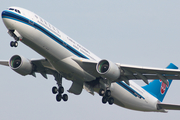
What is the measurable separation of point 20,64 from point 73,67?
579 cm

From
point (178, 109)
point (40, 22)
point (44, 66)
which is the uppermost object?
point (40, 22)

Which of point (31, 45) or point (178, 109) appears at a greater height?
point (31, 45)

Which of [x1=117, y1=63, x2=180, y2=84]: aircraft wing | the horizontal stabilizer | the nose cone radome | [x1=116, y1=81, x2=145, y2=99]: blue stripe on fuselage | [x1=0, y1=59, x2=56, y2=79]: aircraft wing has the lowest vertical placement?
the horizontal stabilizer

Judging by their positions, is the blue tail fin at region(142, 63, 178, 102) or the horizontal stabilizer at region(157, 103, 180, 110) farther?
the blue tail fin at region(142, 63, 178, 102)

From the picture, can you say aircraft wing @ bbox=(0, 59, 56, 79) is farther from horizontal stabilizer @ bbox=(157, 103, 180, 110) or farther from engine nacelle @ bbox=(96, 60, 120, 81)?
horizontal stabilizer @ bbox=(157, 103, 180, 110)

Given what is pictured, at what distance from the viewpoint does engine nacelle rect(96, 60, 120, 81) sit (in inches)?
1253

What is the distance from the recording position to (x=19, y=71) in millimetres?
34812

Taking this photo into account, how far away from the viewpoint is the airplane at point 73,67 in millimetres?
29891

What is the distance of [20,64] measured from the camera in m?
34.8

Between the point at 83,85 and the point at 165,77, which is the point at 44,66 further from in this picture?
the point at 165,77

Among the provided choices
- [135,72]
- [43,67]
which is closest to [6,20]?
[43,67]

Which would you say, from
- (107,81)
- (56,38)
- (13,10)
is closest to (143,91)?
(107,81)

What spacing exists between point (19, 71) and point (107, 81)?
28.4 feet

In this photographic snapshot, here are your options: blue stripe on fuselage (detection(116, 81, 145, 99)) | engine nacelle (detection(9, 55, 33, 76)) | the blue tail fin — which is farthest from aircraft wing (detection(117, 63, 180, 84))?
engine nacelle (detection(9, 55, 33, 76))
